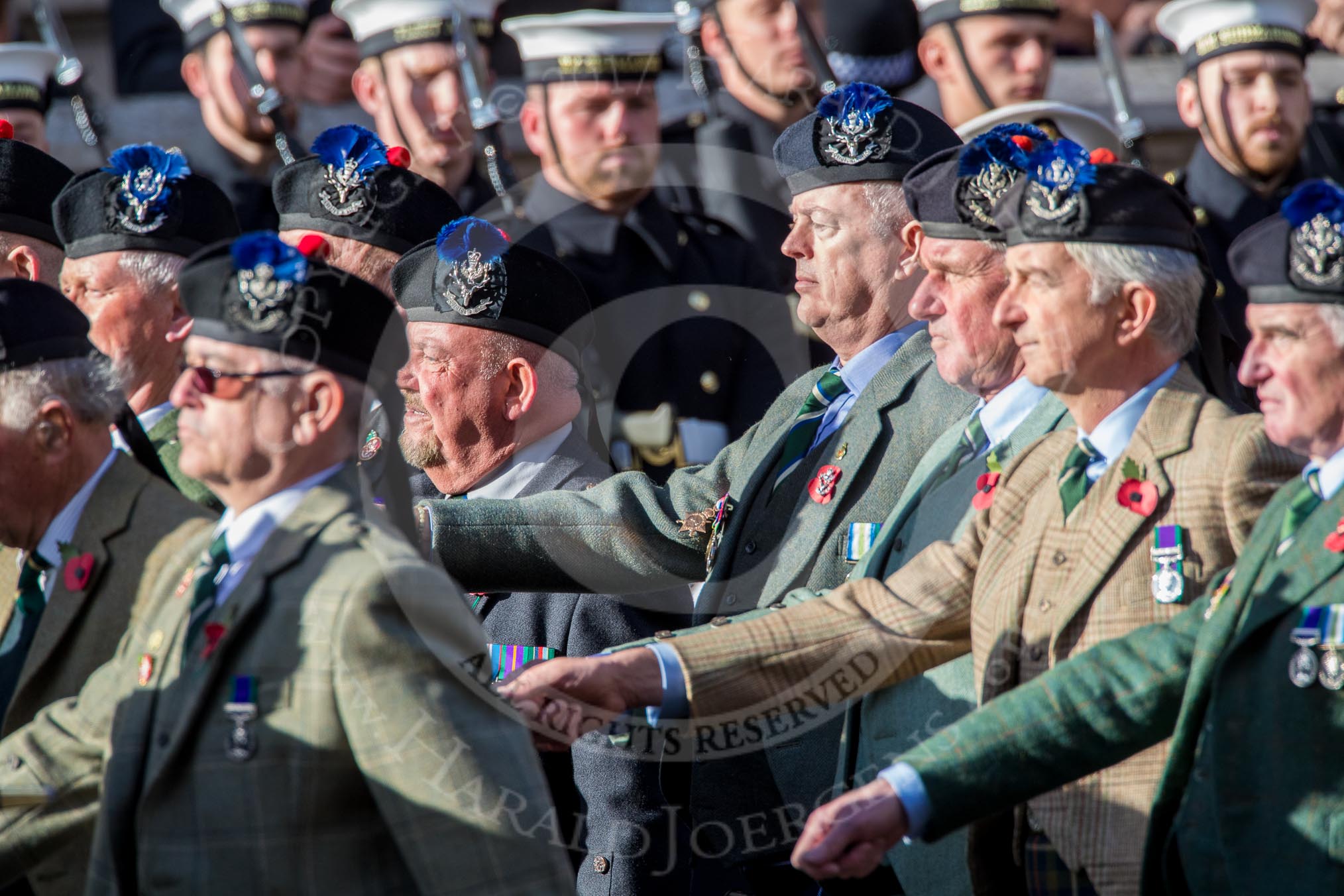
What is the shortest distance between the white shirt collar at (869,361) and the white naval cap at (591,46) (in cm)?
312

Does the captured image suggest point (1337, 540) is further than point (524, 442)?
No

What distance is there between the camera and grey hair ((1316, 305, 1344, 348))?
333cm

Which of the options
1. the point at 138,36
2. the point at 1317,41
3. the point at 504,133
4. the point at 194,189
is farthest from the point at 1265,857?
the point at 138,36

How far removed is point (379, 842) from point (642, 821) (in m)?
1.78

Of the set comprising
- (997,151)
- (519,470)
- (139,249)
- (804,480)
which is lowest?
(519,470)

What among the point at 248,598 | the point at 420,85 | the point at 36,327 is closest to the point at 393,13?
the point at 420,85

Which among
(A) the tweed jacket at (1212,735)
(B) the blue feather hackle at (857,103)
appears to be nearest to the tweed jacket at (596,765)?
(B) the blue feather hackle at (857,103)

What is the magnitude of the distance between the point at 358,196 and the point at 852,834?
312cm

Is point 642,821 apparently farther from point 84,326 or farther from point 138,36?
point 138,36

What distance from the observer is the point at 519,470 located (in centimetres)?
525

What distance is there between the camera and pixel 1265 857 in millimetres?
3307

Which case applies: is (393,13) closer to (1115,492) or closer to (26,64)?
(26,64)

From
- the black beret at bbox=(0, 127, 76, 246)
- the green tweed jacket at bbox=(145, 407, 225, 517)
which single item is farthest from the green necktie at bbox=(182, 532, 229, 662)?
the black beret at bbox=(0, 127, 76, 246)

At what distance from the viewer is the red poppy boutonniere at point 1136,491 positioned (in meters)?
3.58
